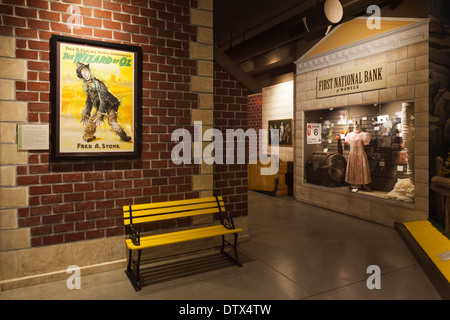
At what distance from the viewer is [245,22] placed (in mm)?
8219

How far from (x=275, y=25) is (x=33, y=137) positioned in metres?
5.87

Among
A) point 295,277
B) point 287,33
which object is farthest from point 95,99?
point 287,33

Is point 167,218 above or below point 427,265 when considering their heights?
above

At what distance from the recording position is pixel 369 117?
668 centimetres

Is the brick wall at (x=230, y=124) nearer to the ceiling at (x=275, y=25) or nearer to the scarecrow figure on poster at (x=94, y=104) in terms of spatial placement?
the scarecrow figure on poster at (x=94, y=104)

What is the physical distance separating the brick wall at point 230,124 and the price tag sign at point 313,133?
3351 millimetres

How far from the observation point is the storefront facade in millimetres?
5320

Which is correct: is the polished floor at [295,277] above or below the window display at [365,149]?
below

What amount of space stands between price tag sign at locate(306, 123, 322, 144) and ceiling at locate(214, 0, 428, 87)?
1.61 metres

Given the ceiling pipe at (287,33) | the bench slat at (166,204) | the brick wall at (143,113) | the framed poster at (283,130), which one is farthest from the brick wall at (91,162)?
the framed poster at (283,130)

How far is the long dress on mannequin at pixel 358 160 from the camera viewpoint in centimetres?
663

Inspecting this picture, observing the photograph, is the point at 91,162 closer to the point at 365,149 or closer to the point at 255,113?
the point at 365,149

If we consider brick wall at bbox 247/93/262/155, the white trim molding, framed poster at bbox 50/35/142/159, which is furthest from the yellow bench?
brick wall at bbox 247/93/262/155

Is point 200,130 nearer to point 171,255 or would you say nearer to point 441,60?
point 171,255
